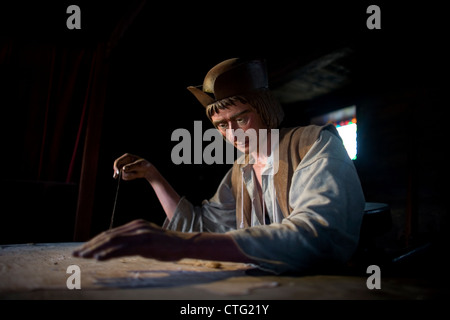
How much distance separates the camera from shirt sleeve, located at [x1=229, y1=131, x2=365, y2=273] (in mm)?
1173

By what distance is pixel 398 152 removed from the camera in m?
5.79

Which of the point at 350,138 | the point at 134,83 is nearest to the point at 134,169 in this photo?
the point at 134,83

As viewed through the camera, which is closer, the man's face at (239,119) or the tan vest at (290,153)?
the tan vest at (290,153)

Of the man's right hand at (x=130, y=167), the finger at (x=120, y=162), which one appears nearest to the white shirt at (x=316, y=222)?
the man's right hand at (x=130, y=167)

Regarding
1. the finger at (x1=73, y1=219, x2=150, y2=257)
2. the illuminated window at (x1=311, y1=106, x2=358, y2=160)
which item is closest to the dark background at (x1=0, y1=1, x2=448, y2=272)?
the illuminated window at (x1=311, y1=106, x2=358, y2=160)

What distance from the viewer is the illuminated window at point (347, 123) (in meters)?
6.64

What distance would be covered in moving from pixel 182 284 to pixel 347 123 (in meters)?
6.85

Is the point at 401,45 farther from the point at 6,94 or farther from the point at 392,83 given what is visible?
the point at 6,94

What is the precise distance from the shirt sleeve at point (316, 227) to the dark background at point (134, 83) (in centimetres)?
244

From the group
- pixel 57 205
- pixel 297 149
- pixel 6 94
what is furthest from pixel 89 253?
pixel 6 94

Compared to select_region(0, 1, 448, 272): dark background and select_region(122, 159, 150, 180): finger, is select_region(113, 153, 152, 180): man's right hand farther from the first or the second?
select_region(0, 1, 448, 272): dark background

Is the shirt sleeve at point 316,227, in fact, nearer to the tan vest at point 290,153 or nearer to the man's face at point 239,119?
Result: the tan vest at point 290,153

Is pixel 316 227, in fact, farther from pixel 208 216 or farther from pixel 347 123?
pixel 347 123

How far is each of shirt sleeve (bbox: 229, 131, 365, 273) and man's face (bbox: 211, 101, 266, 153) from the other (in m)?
0.63
